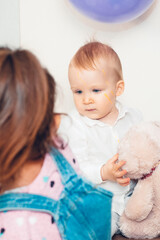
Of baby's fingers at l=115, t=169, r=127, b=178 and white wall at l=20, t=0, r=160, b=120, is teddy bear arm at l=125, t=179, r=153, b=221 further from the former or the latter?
white wall at l=20, t=0, r=160, b=120

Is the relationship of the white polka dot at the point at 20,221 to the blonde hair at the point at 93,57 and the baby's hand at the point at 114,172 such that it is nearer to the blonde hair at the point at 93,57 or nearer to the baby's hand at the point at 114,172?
the baby's hand at the point at 114,172

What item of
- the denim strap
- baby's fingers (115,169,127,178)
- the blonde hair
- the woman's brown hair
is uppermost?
the blonde hair

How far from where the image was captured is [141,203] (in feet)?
3.18

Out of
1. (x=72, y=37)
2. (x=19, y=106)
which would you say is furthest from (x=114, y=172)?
(x=72, y=37)

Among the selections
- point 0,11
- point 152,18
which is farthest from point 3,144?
point 152,18

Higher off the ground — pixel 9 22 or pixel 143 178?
pixel 9 22

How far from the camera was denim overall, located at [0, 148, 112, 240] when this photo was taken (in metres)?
0.73

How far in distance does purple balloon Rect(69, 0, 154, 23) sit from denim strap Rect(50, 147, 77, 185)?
0.67 meters

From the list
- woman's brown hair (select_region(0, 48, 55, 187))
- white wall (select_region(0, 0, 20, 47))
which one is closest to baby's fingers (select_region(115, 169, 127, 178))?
woman's brown hair (select_region(0, 48, 55, 187))

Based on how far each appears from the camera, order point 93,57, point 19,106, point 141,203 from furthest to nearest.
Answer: point 93,57 → point 141,203 → point 19,106

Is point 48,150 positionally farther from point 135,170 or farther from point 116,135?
point 116,135

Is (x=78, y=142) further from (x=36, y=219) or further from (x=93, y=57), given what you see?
(x=36, y=219)

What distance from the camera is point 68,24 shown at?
1471mm

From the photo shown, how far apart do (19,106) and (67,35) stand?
2.94 feet
